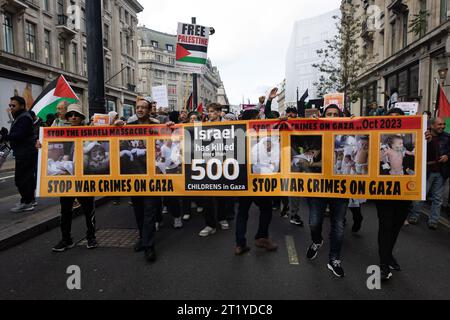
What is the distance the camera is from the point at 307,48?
55.6 metres

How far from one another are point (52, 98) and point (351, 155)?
517 cm

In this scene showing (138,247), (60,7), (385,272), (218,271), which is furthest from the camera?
(60,7)

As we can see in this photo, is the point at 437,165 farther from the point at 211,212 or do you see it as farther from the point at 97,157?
the point at 97,157

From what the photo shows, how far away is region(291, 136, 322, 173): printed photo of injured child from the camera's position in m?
4.12

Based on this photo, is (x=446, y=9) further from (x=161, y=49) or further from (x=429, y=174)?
(x=161, y=49)

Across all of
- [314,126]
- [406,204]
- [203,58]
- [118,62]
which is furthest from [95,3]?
[118,62]

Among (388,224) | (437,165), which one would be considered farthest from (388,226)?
(437,165)

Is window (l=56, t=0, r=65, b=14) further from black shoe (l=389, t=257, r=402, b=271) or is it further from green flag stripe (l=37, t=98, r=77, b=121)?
black shoe (l=389, t=257, r=402, b=271)

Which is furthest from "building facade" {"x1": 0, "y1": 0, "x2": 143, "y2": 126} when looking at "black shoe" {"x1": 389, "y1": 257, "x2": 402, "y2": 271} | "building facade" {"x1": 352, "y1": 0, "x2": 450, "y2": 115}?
"black shoe" {"x1": 389, "y1": 257, "x2": 402, "y2": 271}

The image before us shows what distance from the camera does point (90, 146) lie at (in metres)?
4.70

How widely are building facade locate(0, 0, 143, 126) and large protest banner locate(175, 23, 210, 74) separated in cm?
1655

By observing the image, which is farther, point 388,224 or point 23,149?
point 23,149

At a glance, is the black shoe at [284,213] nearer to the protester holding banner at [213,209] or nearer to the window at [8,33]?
the protester holding banner at [213,209]

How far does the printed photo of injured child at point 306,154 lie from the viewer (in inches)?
162
